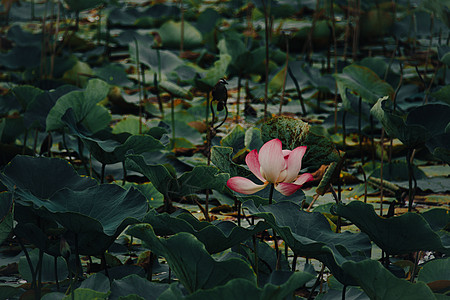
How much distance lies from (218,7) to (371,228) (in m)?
4.31

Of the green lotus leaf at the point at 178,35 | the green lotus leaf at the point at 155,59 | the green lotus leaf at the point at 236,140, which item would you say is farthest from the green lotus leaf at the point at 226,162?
the green lotus leaf at the point at 178,35

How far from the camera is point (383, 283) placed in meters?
0.76

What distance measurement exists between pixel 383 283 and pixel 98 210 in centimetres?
47

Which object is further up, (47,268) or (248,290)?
(248,290)

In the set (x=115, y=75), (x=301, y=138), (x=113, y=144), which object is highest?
(x=301, y=138)

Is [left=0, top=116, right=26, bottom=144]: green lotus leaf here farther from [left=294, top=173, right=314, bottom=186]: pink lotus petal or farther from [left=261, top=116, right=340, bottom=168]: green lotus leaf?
[left=294, top=173, right=314, bottom=186]: pink lotus petal

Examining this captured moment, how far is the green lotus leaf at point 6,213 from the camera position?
2.86ft

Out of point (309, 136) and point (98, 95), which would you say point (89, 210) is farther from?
point (98, 95)

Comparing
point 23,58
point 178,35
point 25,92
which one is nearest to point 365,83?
point 25,92

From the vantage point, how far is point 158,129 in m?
1.44

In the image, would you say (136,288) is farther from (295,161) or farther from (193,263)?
(295,161)

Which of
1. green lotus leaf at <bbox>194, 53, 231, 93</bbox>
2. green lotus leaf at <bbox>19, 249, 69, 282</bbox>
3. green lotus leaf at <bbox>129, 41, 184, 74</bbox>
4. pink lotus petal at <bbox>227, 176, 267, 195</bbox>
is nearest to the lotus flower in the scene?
pink lotus petal at <bbox>227, 176, 267, 195</bbox>

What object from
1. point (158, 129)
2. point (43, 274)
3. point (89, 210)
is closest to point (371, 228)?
point (89, 210)

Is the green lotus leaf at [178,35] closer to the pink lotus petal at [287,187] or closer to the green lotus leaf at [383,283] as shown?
the pink lotus petal at [287,187]
